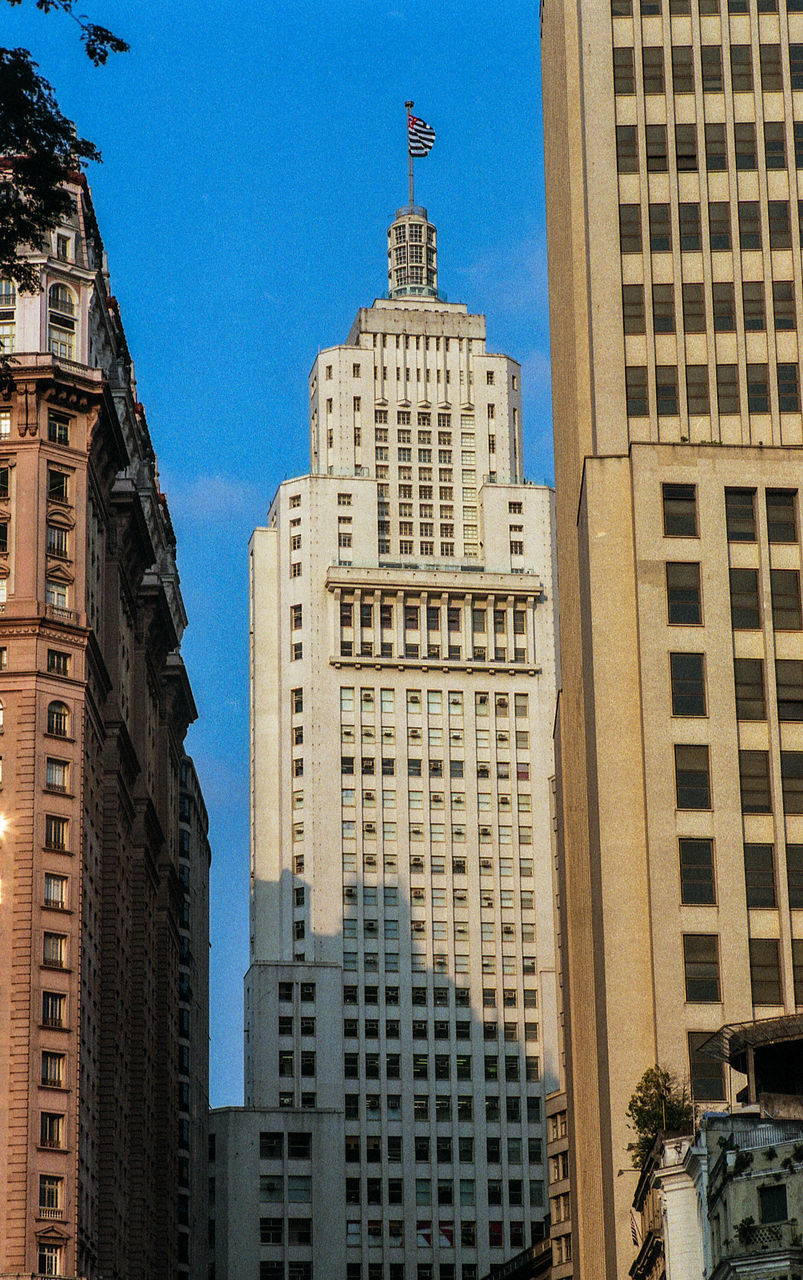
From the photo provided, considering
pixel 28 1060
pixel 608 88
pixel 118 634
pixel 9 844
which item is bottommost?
pixel 28 1060

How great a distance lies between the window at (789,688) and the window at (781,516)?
596 cm

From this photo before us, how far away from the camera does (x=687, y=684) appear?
101m

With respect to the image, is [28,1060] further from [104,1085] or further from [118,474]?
[118,474]

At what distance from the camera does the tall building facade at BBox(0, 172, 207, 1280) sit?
124188 mm

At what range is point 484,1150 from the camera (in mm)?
198750

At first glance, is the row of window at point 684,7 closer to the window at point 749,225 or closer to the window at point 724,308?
the window at point 749,225

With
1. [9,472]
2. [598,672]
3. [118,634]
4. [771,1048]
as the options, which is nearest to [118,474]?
[118,634]

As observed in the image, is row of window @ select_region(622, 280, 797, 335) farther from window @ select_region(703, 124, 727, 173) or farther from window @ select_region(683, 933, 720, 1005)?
window @ select_region(683, 933, 720, 1005)

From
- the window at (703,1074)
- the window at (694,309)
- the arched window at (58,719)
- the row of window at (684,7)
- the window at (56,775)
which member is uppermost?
the row of window at (684,7)

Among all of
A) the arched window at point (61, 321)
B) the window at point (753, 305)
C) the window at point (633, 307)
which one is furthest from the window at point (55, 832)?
the window at point (753, 305)

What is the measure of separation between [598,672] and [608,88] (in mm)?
31551

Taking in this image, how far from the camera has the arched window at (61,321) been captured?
14300 cm

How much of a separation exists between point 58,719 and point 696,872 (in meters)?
48.4

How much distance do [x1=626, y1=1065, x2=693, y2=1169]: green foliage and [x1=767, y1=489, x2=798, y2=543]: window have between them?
2621cm
